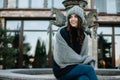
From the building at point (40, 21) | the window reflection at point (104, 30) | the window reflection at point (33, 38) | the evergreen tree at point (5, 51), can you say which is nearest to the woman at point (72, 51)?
the evergreen tree at point (5, 51)

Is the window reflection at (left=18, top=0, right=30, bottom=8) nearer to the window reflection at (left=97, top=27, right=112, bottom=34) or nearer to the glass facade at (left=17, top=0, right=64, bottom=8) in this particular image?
the glass facade at (left=17, top=0, right=64, bottom=8)

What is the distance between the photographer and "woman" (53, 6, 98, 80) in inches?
161

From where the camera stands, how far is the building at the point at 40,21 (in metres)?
24.6

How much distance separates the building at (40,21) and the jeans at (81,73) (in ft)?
67.5

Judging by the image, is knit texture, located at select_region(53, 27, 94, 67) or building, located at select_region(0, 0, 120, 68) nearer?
knit texture, located at select_region(53, 27, 94, 67)

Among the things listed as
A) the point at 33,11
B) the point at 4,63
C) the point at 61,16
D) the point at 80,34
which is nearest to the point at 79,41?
the point at 80,34

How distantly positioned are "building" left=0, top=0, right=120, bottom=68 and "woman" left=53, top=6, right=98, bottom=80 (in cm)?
2033

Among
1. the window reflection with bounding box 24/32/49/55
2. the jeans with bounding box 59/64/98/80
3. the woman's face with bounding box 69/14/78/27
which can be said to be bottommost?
the window reflection with bounding box 24/32/49/55

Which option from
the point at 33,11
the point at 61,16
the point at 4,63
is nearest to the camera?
the point at 61,16

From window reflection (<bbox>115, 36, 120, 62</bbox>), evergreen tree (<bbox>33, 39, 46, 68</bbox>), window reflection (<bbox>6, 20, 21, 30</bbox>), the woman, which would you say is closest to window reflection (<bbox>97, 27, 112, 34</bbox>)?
window reflection (<bbox>115, 36, 120, 62</bbox>)

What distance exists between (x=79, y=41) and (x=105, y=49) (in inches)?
851

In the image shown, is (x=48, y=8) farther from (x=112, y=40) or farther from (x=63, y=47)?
(x=63, y=47)

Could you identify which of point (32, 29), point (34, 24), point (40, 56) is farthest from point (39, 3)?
point (40, 56)

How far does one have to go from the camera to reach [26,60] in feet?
81.6
